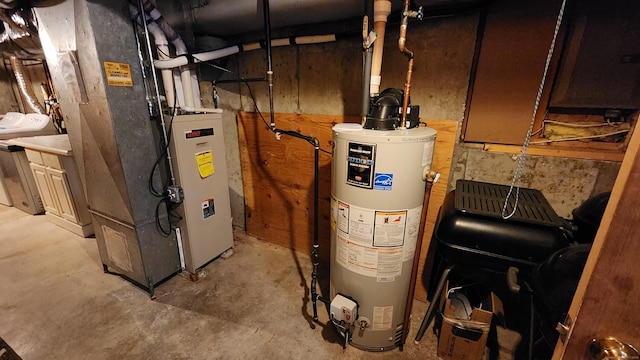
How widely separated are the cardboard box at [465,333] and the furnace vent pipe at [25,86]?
6330 millimetres

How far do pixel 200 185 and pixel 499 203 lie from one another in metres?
2.12

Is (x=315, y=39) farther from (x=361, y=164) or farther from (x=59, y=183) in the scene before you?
(x=59, y=183)

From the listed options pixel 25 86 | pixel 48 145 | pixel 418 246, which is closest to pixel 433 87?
pixel 418 246

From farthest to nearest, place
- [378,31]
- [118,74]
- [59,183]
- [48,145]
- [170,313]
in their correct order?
[59,183], [48,145], [170,313], [118,74], [378,31]

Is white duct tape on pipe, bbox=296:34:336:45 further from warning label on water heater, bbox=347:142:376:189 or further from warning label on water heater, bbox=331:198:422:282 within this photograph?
warning label on water heater, bbox=331:198:422:282

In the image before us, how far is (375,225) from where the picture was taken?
1.31 meters

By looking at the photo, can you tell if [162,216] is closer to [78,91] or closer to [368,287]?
[78,91]

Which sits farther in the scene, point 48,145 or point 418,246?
point 48,145

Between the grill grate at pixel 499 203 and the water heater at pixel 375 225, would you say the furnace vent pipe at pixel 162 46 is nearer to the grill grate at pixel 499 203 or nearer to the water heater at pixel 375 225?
the water heater at pixel 375 225

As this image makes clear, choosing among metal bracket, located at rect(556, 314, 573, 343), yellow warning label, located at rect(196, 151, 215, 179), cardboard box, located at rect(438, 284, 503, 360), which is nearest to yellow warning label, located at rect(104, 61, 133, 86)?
yellow warning label, located at rect(196, 151, 215, 179)

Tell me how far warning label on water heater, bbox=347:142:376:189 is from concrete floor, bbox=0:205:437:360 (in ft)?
3.71

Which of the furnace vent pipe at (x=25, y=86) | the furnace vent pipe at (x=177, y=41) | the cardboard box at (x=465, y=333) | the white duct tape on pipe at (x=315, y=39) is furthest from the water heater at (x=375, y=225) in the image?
the furnace vent pipe at (x=25, y=86)

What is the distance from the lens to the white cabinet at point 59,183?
2.70 metres

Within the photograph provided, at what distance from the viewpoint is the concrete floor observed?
1.62m
